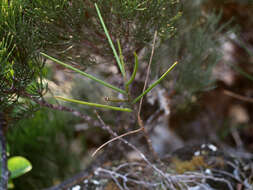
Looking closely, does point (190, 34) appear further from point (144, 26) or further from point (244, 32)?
point (244, 32)

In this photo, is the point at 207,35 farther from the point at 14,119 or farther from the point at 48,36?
the point at 14,119

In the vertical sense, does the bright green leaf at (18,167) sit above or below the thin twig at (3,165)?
below

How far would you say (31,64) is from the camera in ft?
1.64

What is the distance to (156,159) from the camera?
2.05ft

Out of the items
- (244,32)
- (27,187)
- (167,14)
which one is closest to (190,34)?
(167,14)

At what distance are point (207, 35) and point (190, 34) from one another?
6cm

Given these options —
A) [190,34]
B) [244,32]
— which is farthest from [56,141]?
[244,32]

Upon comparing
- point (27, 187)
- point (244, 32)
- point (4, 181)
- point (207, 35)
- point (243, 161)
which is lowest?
point (27, 187)

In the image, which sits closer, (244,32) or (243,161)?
(243,161)

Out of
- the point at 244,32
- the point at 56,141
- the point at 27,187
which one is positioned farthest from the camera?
the point at 244,32

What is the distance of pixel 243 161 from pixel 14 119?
627 millimetres

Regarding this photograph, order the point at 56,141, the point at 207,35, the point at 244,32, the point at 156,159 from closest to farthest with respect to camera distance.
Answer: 1. the point at 156,159
2. the point at 207,35
3. the point at 56,141
4. the point at 244,32

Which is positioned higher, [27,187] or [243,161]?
[243,161]

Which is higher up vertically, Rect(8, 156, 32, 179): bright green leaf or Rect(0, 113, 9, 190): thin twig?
Rect(0, 113, 9, 190): thin twig
